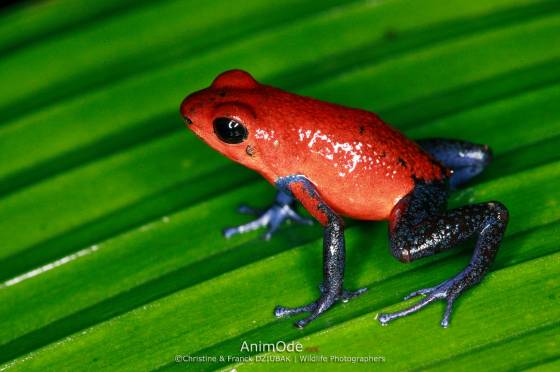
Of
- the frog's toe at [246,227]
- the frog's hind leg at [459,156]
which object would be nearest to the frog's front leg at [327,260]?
the frog's toe at [246,227]

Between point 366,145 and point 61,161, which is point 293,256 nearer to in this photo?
point 366,145

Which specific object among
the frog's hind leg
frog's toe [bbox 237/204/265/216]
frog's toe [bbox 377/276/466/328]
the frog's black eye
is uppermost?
the frog's black eye

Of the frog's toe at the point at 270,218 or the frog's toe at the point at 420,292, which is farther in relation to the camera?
the frog's toe at the point at 270,218

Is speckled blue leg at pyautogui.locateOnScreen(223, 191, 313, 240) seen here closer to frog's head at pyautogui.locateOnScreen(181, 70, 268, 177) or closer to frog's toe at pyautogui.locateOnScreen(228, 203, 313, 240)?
frog's toe at pyautogui.locateOnScreen(228, 203, 313, 240)

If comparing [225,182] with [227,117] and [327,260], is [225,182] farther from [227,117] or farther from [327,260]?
[327,260]

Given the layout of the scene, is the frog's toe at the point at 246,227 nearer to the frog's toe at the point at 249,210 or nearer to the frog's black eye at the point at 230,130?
the frog's toe at the point at 249,210

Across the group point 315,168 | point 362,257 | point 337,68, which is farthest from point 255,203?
point 337,68

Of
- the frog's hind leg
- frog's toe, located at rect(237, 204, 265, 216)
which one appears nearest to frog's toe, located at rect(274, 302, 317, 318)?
frog's toe, located at rect(237, 204, 265, 216)

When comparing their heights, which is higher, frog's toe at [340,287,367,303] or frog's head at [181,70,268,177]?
frog's head at [181,70,268,177]
